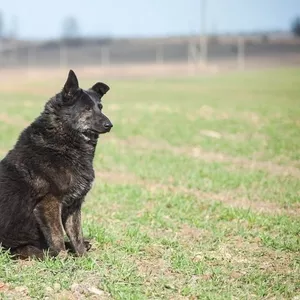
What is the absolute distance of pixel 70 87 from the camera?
6.29m

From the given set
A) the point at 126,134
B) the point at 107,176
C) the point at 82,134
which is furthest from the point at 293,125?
the point at 82,134

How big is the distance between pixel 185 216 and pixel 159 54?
209 feet

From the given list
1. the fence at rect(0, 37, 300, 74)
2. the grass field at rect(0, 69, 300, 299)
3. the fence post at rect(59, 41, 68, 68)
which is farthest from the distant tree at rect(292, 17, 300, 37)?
the grass field at rect(0, 69, 300, 299)

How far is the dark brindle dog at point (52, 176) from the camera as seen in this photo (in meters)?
6.04

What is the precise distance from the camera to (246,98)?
2769cm

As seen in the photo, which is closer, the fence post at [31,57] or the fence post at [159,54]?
the fence post at [31,57]

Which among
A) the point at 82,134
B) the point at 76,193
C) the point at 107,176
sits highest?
the point at 82,134

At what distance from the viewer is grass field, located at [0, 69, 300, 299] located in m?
5.69

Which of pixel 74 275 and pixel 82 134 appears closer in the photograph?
pixel 74 275

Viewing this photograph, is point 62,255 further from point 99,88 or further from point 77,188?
point 99,88

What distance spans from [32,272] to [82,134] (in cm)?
149

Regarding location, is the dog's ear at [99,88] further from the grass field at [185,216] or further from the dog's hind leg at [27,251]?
the dog's hind leg at [27,251]

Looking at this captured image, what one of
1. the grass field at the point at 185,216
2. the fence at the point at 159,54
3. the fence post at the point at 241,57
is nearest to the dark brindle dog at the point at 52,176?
the grass field at the point at 185,216

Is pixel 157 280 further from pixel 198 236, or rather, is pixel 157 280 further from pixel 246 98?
pixel 246 98
